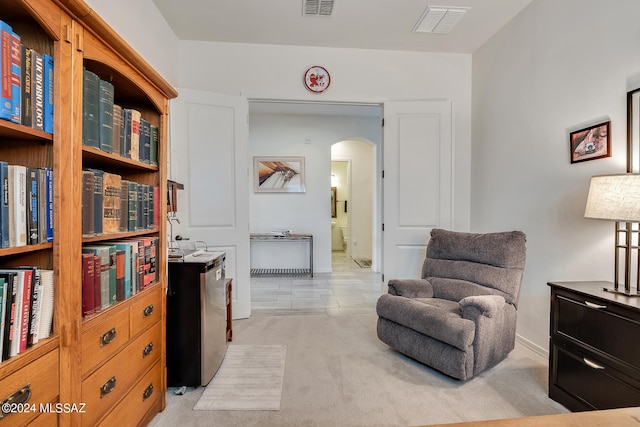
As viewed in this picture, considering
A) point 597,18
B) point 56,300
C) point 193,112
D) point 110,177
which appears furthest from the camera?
point 193,112

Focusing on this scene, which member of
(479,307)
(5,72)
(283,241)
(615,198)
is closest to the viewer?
(5,72)

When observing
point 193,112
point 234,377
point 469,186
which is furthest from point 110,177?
point 469,186

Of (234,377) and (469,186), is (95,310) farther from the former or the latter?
(469,186)

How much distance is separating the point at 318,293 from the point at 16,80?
3.97m

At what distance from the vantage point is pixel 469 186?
148 inches

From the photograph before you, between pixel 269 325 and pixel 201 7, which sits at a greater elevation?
pixel 201 7

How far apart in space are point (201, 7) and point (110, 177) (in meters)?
2.23

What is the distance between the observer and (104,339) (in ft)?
4.29

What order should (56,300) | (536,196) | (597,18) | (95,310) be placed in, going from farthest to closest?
(536,196), (597,18), (95,310), (56,300)

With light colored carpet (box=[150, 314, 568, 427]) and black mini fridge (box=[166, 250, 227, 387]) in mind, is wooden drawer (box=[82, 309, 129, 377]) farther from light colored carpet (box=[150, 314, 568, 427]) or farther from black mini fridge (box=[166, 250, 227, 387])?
light colored carpet (box=[150, 314, 568, 427])

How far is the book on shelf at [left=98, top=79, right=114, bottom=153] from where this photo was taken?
4.35 feet

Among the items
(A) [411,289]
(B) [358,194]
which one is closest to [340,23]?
(A) [411,289]

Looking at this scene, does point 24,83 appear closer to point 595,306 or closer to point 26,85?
point 26,85

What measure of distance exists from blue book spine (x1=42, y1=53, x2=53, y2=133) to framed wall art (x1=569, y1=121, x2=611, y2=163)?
118 inches
